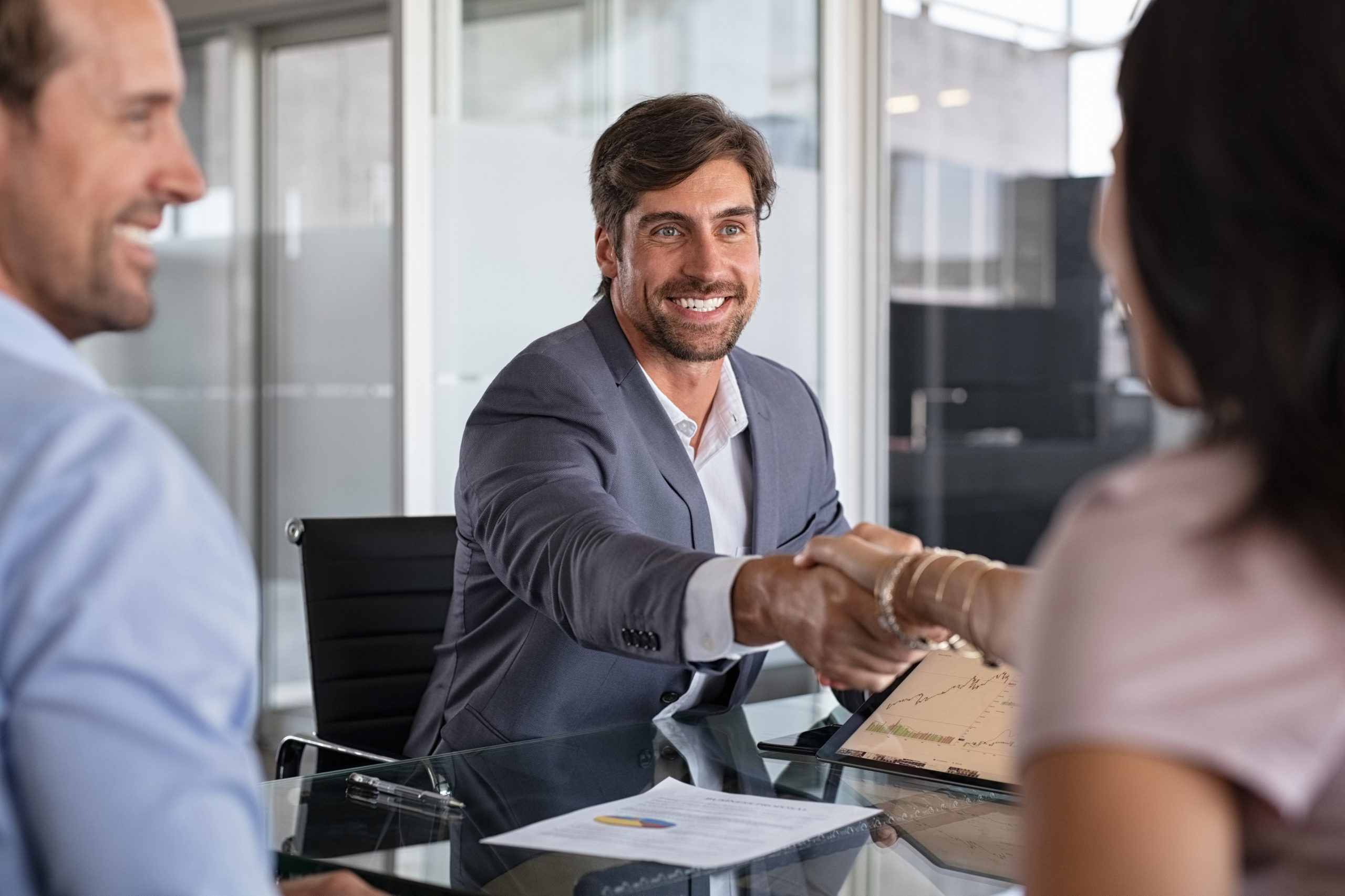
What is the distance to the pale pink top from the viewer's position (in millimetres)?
660

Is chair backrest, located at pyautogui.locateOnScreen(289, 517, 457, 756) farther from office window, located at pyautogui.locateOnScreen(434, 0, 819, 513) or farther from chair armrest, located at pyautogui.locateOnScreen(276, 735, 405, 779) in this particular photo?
office window, located at pyautogui.locateOnScreen(434, 0, 819, 513)

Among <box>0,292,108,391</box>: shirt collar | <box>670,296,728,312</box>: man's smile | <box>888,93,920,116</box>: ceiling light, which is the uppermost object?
<box>888,93,920,116</box>: ceiling light

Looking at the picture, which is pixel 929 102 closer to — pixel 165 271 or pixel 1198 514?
pixel 165 271

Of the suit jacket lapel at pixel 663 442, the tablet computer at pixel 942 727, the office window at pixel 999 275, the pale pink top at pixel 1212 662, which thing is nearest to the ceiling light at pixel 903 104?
the office window at pixel 999 275

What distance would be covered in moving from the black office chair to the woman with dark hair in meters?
1.87

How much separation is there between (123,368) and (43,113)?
460 cm

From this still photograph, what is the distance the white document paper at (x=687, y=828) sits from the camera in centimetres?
136

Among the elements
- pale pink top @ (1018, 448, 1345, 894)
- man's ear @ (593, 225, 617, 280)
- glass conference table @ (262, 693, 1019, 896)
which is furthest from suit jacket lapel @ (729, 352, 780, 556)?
pale pink top @ (1018, 448, 1345, 894)

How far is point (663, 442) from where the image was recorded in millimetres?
2254

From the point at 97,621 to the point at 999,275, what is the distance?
3.98 meters

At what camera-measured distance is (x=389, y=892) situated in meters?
1.31

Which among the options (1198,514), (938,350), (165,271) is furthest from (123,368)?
(1198,514)

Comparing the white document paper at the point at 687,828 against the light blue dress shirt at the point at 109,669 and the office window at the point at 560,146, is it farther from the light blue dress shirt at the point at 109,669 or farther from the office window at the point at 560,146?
the office window at the point at 560,146

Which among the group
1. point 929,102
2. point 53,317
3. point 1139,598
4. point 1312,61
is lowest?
point 1139,598
